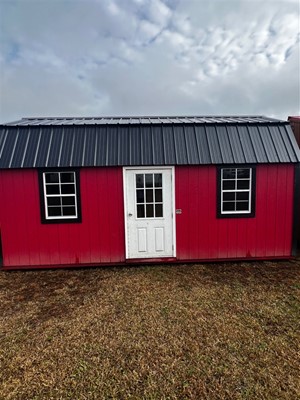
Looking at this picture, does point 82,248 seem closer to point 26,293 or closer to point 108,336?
point 26,293

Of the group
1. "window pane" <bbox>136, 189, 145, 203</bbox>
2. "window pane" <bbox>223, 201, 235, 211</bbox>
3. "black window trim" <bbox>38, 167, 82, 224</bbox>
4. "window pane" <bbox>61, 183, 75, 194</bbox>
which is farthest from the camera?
"window pane" <bbox>223, 201, 235, 211</bbox>

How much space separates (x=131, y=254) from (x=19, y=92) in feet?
37.0

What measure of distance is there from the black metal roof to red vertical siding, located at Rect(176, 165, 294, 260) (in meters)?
0.38

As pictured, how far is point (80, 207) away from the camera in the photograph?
528cm

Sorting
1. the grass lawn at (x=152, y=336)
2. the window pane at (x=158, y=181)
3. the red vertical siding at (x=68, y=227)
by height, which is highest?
the window pane at (x=158, y=181)

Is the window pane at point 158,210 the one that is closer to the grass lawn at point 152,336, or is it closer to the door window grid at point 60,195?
the grass lawn at point 152,336

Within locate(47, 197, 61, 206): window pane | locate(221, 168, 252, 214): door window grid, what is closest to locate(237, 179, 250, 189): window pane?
locate(221, 168, 252, 214): door window grid

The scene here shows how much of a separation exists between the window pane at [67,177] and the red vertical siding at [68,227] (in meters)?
0.24

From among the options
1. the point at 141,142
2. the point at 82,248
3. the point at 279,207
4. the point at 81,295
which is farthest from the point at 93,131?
the point at 279,207

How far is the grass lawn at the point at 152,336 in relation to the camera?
2.19m

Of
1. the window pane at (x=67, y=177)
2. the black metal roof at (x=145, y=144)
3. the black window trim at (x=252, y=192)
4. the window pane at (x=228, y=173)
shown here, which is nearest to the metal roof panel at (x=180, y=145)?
the black metal roof at (x=145, y=144)

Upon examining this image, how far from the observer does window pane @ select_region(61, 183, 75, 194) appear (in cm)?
525

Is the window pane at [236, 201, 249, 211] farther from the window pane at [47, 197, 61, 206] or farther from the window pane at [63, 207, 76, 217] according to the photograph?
the window pane at [47, 197, 61, 206]

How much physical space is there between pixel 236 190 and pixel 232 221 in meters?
0.77
